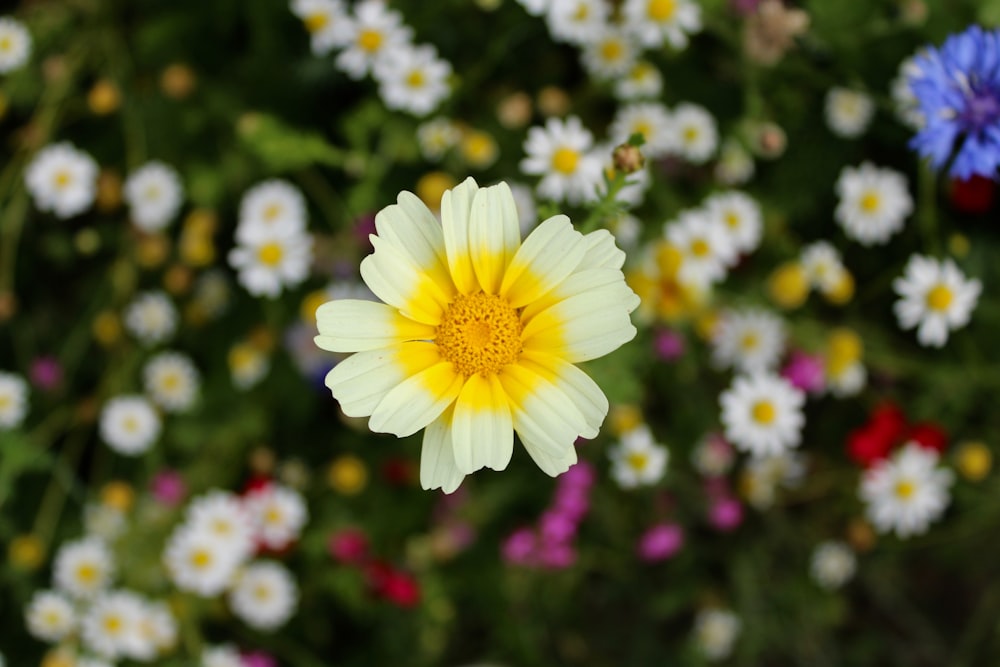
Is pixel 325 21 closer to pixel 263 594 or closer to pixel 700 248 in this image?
pixel 700 248

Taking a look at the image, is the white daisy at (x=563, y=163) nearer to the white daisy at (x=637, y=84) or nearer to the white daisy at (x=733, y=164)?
the white daisy at (x=637, y=84)

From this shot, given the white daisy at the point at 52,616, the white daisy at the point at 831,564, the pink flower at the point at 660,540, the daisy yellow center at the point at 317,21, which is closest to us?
the daisy yellow center at the point at 317,21

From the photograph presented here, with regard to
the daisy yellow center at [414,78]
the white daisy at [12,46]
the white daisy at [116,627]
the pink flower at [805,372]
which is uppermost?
the white daisy at [12,46]

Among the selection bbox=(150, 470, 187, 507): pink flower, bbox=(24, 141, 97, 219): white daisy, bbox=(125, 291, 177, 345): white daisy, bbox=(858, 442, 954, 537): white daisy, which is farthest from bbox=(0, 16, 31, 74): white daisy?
bbox=(858, 442, 954, 537): white daisy

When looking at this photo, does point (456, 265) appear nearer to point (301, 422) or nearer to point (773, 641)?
point (301, 422)

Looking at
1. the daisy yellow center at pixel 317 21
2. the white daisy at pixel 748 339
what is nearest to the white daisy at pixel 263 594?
the white daisy at pixel 748 339

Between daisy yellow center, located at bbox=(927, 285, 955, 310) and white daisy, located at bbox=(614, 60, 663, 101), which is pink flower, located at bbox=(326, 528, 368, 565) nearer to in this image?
white daisy, located at bbox=(614, 60, 663, 101)

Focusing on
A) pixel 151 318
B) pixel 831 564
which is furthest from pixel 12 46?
pixel 831 564
